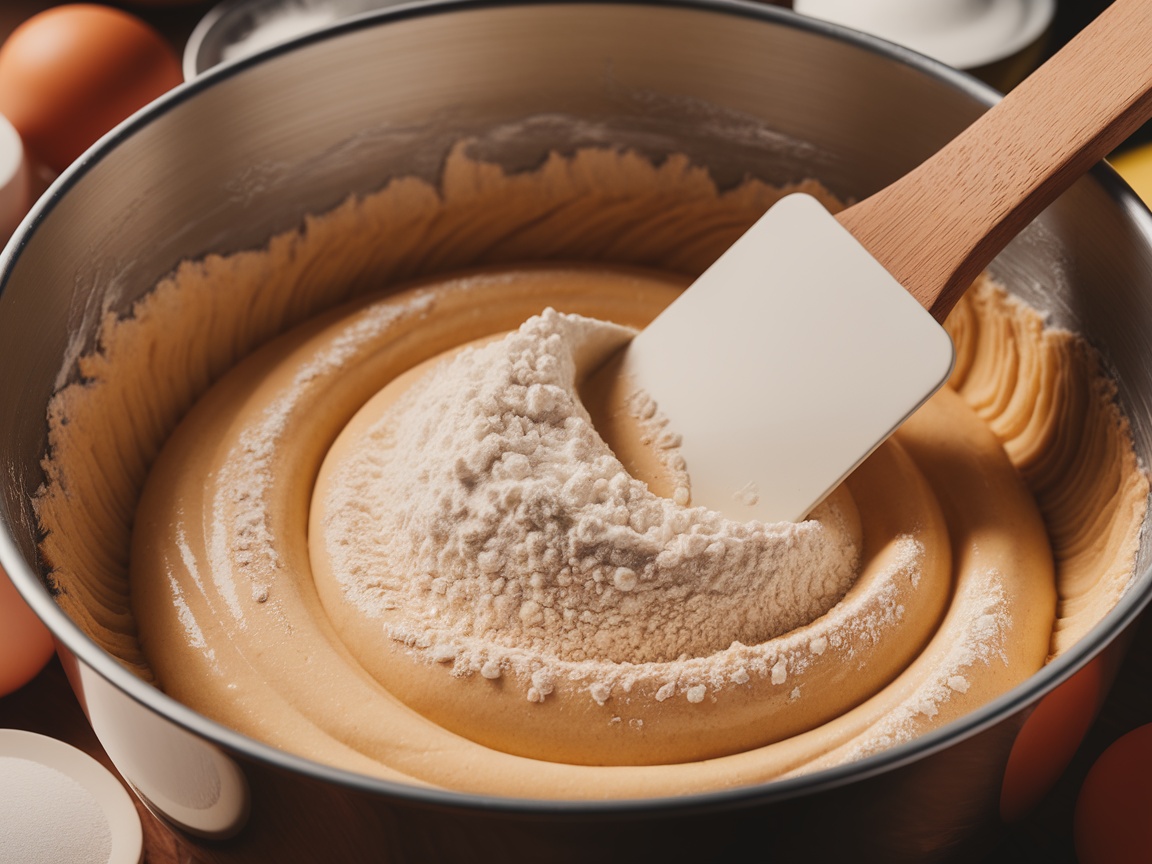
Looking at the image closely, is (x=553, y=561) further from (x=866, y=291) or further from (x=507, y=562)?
(x=866, y=291)

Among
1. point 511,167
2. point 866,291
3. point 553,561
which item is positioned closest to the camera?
point 553,561

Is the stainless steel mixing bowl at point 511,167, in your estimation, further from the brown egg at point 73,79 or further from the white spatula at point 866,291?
the brown egg at point 73,79

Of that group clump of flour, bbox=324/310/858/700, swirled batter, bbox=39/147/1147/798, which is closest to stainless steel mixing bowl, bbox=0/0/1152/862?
swirled batter, bbox=39/147/1147/798

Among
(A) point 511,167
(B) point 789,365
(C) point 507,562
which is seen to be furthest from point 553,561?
(A) point 511,167

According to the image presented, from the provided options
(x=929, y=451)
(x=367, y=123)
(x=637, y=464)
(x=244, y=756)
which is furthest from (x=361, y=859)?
(x=367, y=123)

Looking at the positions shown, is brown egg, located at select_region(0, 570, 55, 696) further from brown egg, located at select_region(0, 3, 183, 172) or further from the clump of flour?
brown egg, located at select_region(0, 3, 183, 172)

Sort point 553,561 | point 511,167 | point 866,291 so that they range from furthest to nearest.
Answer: point 511,167 → point 866,291 → point 553,561
